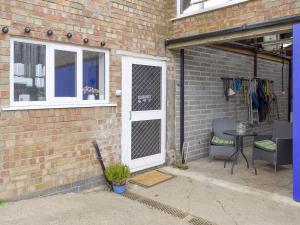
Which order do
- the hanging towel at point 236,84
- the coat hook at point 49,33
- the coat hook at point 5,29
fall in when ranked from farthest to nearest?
the hanging towel at point 236,84 → the coat hook at point 49,33 → the coat hook at point 5,29

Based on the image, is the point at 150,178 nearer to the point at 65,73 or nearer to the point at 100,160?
the point at 100,160

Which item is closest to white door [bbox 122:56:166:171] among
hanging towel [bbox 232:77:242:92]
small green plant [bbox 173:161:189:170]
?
small green plant [bbox 173:161:189:170]

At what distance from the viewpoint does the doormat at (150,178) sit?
17.9 ft

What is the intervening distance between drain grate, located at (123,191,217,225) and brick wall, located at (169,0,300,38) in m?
3.37

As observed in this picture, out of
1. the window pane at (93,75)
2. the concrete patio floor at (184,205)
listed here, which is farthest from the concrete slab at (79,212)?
the window pane at (93,75)

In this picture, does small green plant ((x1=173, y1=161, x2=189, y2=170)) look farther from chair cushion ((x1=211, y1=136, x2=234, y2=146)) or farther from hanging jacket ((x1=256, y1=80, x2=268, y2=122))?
hanging jacket ((x1=256, y1=80, x2=268, y2=122))

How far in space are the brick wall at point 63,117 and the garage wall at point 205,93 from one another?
A: 1.63 meters

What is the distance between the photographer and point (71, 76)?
4.88 meters

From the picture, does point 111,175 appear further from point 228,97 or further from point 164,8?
point 228,97

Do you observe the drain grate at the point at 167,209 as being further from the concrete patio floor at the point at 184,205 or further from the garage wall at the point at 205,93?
the garage wall at the point at 205,93

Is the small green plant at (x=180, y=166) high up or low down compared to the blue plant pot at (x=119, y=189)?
up

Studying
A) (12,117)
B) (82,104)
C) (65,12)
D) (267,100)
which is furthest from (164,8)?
(267,100)

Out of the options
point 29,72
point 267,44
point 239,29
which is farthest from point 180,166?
point 267,44

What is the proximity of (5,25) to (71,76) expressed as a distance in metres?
1.26
